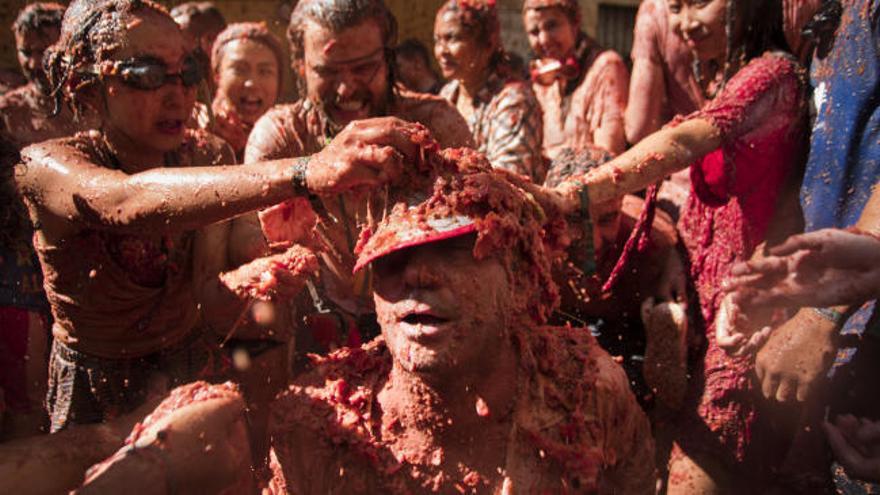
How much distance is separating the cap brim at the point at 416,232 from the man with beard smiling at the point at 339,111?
1.08 metres

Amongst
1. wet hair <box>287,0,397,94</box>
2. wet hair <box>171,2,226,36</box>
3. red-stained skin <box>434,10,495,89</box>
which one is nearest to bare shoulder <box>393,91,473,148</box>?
wet hair <box>287,0,397,94</box>

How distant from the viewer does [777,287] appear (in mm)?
2598

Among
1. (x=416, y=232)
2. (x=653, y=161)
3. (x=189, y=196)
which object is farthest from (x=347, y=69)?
(x=416, y=232)

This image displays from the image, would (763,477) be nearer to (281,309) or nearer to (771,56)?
(771,56)

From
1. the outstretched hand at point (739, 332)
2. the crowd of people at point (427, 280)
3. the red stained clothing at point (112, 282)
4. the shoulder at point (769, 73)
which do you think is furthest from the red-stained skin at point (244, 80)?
the outstretched hand at point (739, 332)

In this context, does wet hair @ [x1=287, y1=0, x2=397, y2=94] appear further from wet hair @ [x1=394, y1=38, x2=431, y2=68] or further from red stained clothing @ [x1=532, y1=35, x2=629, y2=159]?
wet hair @ [x1=394, y1=38, x2=431, y2=68]

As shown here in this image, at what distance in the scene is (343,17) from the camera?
3863mm

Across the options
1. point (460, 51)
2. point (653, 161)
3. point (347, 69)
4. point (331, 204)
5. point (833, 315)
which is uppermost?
point (347, 69)

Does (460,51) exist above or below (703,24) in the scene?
below

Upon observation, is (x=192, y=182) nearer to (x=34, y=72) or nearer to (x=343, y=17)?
(x=343, y=17)

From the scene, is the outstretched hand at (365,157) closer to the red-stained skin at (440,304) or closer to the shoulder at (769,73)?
the red-stained skin at (440,304)

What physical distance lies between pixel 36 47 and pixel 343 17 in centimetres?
295

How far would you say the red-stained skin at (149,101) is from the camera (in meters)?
3.17

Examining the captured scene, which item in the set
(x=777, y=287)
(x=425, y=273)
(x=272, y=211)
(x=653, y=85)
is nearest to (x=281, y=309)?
(x=272, y=211)
